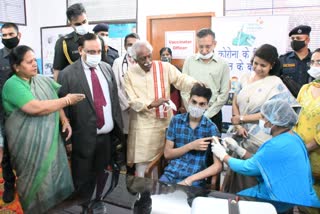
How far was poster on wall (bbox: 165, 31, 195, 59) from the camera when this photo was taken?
4.28 metres

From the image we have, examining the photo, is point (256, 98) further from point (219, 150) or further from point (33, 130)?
point (33, 130)

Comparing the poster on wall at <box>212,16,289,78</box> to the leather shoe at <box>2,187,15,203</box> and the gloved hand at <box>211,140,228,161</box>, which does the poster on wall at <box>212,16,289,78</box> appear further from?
the leather shoe at <box>2,187,15,203</box>

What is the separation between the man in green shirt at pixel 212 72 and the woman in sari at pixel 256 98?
406 millimetres

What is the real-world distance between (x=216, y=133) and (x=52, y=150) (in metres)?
1.17

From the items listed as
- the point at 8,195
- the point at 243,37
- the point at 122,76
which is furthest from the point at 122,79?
the point at 243,37

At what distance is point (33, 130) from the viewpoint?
6.70ft

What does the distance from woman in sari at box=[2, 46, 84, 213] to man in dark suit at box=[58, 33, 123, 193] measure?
12 cm

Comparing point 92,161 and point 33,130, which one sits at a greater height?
point 33,130

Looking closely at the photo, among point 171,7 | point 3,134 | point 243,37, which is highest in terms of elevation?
point 171,7

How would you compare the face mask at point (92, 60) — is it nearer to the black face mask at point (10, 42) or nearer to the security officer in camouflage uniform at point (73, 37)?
the security officer in camouflage uniform at point (73, 37)

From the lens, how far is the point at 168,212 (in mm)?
A: 1191

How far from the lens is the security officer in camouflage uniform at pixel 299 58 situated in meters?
3.02

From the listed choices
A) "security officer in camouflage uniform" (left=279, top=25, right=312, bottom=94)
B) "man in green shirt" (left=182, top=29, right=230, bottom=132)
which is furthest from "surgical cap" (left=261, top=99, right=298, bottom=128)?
"security officer in camouflage uniform" (left=279, top=25, right=312, bottom=94)

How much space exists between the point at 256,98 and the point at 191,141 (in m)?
0.58
